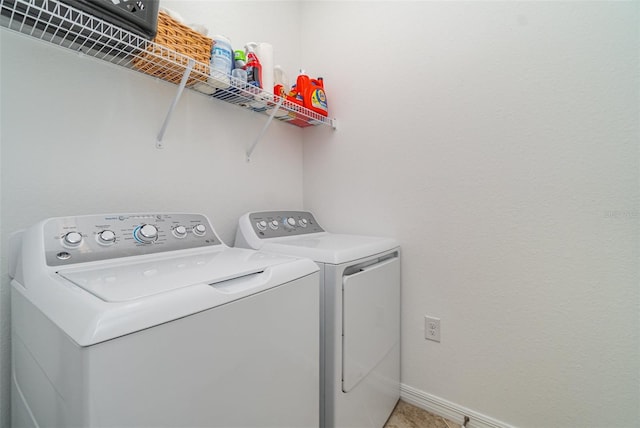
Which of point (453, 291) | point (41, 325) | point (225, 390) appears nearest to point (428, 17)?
point (453, 291)

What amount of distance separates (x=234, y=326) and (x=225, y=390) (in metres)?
0.15

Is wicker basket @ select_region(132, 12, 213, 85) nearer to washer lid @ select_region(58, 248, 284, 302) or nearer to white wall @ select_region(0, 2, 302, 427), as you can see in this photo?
white wall @ select_region(0, 2, 302, 427)

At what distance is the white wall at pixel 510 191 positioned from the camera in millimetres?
1119

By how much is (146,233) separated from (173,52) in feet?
2.27

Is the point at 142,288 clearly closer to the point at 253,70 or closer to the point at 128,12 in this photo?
the point at 128,12

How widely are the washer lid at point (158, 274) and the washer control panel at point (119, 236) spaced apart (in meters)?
0.07

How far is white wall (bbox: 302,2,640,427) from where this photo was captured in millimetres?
1119

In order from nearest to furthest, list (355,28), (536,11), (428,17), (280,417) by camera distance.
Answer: (280,417) < (536,11) < (428,17) < (355,28)

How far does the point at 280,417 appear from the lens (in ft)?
2.81

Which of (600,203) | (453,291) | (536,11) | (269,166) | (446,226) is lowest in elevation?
(453,291)

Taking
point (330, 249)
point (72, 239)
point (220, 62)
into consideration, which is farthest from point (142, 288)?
point (220, 62)

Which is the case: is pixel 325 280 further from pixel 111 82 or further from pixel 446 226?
pixel 111 82

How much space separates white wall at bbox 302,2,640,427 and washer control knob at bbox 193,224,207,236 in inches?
37.5

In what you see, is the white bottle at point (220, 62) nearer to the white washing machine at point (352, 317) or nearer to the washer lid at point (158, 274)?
the white washing machine at point (352, 317)
